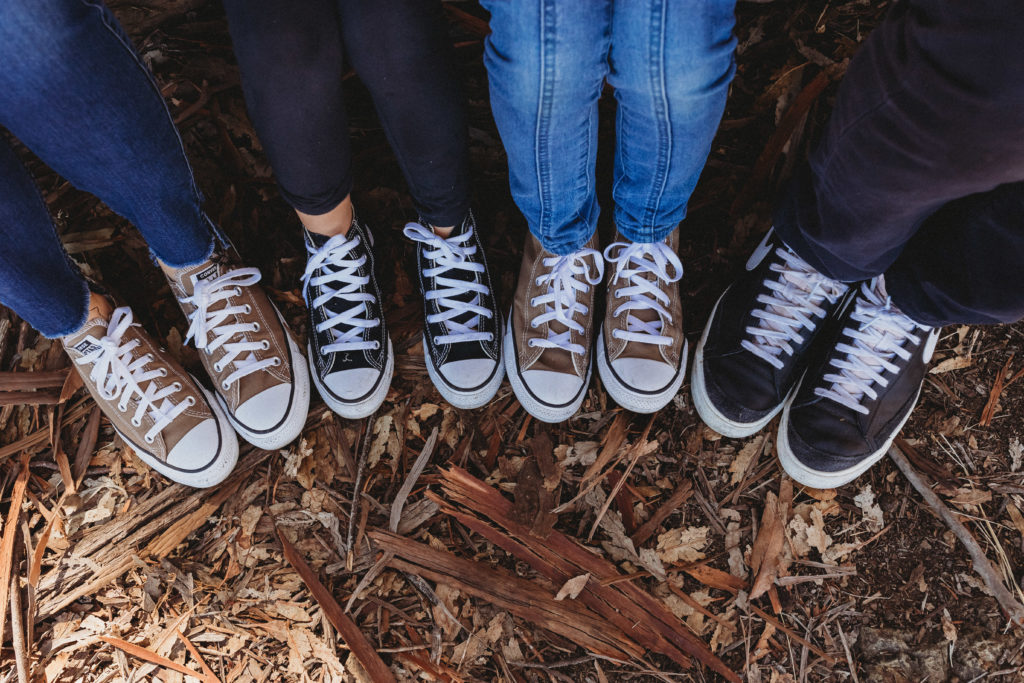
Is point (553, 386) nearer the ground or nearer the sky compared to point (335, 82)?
nearer the ground

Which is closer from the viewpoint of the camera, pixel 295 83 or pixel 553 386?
pixel 295 83

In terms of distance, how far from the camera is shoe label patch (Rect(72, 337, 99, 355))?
1.61m

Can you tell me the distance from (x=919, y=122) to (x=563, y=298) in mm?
854

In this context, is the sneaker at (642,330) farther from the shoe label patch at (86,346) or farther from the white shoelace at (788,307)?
the shoe label patch at (86,346)

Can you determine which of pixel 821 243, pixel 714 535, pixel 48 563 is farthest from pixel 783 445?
pixel 48 563

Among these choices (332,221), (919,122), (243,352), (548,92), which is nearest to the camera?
(919,122)

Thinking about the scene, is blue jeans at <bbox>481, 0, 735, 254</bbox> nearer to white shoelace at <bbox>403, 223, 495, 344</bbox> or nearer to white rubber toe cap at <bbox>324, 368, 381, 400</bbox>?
white shoelace at <bbox>403, 223, 495, 344</bbox>

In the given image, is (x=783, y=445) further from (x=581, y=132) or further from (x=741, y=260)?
(x=581, y=132)

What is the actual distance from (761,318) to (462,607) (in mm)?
1122

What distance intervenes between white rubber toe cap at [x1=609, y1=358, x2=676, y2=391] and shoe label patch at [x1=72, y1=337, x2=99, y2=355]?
1.40 m

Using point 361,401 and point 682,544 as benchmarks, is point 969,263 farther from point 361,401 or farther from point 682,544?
point 361,401

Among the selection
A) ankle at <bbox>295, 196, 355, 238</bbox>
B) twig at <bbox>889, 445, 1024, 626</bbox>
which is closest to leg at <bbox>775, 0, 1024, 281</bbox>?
twig at <bbox>889, 445, 1024, 626</bbox>

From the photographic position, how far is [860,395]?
5.31 ft

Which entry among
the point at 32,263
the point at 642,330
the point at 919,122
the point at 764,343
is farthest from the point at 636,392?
the point at 32,263
